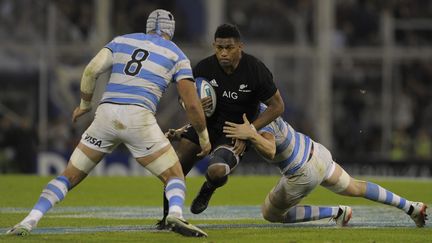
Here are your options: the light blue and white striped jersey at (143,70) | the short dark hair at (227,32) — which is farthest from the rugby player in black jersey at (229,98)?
the light blue and white striped jersey at (143,70)

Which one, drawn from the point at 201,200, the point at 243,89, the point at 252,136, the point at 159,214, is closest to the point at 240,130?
the point at 252,136

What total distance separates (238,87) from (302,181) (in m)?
1.24

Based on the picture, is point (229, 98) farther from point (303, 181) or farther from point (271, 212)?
point (271, 212)

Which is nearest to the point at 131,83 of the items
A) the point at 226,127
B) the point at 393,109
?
the point at 226,127

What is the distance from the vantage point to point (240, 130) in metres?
10.9

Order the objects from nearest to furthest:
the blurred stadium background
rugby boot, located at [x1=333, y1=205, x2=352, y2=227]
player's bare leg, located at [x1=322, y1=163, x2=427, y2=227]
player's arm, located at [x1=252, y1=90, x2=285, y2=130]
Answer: player's arm, located at [x1=252, y1=90, x2=285, y2=130]
player's bare leg, located at [x1=322, y1=163, x2=427, y2=227]
rugby boot, located at [x1=333, y1=205, x2=352, y2=227]
the blurred stadium background

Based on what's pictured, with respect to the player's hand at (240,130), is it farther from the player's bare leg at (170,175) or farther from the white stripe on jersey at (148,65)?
the white stripe on jersey at (148,65)

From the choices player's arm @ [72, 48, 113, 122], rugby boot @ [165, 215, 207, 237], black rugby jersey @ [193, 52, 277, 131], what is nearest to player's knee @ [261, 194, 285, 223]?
black rugby jersey @ [193, 52, 277, 131]

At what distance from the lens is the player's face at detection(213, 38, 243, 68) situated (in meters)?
11.0

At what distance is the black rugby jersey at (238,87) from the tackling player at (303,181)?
0.31 meters

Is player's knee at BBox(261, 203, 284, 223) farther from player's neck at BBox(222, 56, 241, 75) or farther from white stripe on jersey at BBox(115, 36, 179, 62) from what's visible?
white stripe on jersey at BBox(115, 36, 179, 62)

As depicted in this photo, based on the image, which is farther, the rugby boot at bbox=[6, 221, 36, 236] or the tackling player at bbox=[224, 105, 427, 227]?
the tackling player at bbox=[224, 105, 427, 227]

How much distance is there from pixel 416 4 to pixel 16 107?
11697 mm

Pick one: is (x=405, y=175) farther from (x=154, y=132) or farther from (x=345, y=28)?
(x=154, y=132)
